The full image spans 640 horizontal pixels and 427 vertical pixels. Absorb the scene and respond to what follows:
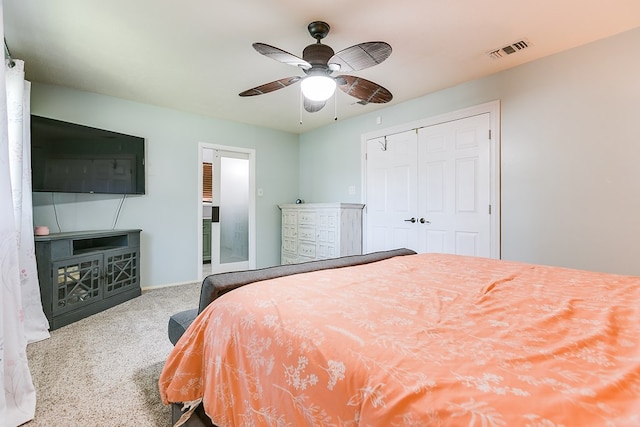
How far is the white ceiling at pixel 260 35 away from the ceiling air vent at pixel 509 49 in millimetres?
52

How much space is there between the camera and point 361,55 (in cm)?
186

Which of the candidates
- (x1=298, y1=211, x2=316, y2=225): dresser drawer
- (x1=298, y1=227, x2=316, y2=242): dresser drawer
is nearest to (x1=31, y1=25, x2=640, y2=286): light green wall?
(x1=298, y1=211, x2=316, y2=225): dresser drawer

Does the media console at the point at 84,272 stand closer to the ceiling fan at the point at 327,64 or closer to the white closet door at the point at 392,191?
the ceiling fan at the point at 327,64

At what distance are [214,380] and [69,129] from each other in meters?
3.35

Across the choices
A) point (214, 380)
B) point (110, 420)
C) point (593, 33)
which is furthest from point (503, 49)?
point (110, 420)

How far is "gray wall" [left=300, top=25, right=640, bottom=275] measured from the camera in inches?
90.7

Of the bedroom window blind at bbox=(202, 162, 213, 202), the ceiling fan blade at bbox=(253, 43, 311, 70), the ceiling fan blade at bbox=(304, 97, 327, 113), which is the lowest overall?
the bedroom window blind at bbox=(202, 162, 213, 202)

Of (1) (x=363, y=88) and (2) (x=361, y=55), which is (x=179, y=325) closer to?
(2) (x=361, y=55)

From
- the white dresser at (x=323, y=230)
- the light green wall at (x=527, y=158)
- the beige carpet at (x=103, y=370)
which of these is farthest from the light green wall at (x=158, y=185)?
the beige carpet at (x=103, y=370)

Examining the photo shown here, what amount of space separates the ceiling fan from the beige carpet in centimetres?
218

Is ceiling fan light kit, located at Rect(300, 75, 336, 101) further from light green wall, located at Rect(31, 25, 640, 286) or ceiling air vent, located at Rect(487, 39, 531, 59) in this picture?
light green wall, located at Rect(31, 25, 640, 286)

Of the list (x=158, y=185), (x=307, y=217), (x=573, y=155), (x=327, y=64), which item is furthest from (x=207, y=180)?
(x=573, y=155)

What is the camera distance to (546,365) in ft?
2.11

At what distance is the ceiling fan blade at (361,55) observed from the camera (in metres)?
1.76
